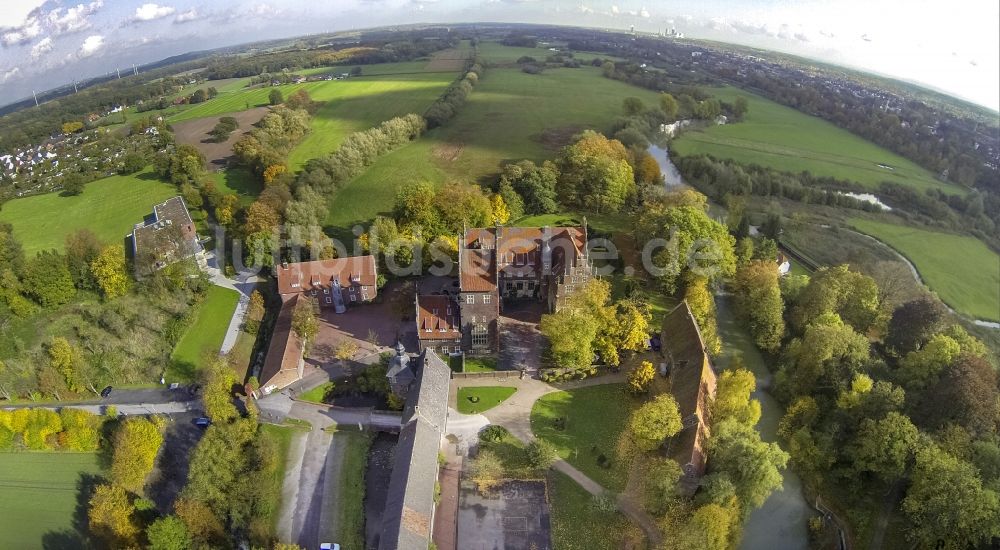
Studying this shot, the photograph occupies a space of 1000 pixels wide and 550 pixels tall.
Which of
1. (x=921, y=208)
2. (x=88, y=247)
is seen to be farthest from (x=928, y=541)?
(x=88, y=247)

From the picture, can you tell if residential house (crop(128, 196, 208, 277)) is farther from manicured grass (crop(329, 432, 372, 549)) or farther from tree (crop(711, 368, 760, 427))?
tree (crop(711, 368, 760, 427))

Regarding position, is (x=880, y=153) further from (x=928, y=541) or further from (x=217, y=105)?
(x=217, y=105)

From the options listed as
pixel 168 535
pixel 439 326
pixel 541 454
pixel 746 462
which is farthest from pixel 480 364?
pixel 168 535

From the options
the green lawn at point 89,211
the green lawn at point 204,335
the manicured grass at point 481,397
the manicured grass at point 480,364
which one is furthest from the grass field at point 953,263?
the green lawn at point 89,211

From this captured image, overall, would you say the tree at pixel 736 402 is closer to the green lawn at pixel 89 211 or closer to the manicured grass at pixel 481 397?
the manicured grass at pixel 481 397

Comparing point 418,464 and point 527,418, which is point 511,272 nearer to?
point 527,418

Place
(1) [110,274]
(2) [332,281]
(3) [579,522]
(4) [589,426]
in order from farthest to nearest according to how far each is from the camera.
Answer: (1) [110,274] → (2) [332,281] → (4) [589,426] → (3) [579,522]
